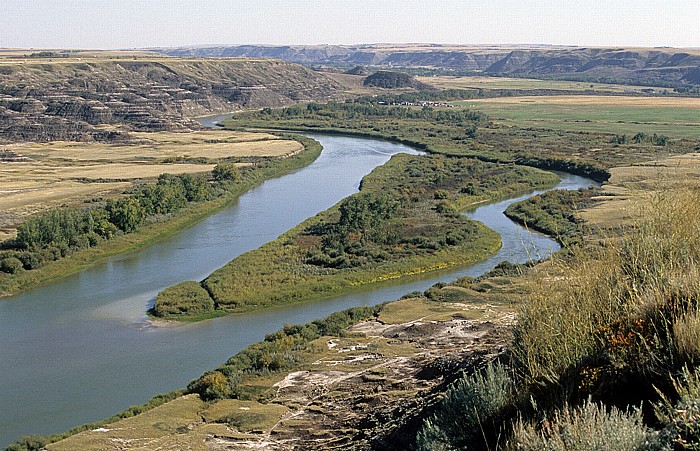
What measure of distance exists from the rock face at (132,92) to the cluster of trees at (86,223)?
104 feet

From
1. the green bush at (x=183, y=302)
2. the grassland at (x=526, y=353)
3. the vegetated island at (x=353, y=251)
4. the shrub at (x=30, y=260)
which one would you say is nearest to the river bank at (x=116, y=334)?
the green bush at (x=183, y=302)

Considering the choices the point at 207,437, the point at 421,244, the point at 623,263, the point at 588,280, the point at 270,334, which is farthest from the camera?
the point at 421,244

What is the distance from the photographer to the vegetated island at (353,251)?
26344 mm

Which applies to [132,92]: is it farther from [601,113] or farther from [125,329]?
[125,329]

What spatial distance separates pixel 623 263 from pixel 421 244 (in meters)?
24.0

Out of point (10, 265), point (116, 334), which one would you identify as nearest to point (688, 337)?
point (116, 334)

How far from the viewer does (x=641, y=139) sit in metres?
64.9

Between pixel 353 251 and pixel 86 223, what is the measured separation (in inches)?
513

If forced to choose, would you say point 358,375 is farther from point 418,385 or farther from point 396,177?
point 396,177

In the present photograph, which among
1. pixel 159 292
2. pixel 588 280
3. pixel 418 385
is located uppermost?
pixel 588 280

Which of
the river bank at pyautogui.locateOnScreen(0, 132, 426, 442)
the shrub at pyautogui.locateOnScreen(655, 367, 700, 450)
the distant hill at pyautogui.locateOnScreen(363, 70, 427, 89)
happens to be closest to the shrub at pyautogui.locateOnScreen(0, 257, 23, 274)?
the river bank at pyautogui.locateOnScreen(0, 132, 426, 442)

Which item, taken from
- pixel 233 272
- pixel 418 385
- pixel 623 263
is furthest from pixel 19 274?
pixel 623 263

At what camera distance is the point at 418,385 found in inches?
559

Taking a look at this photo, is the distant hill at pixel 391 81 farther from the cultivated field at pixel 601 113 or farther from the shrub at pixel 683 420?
the shrub at pixel 683 420
